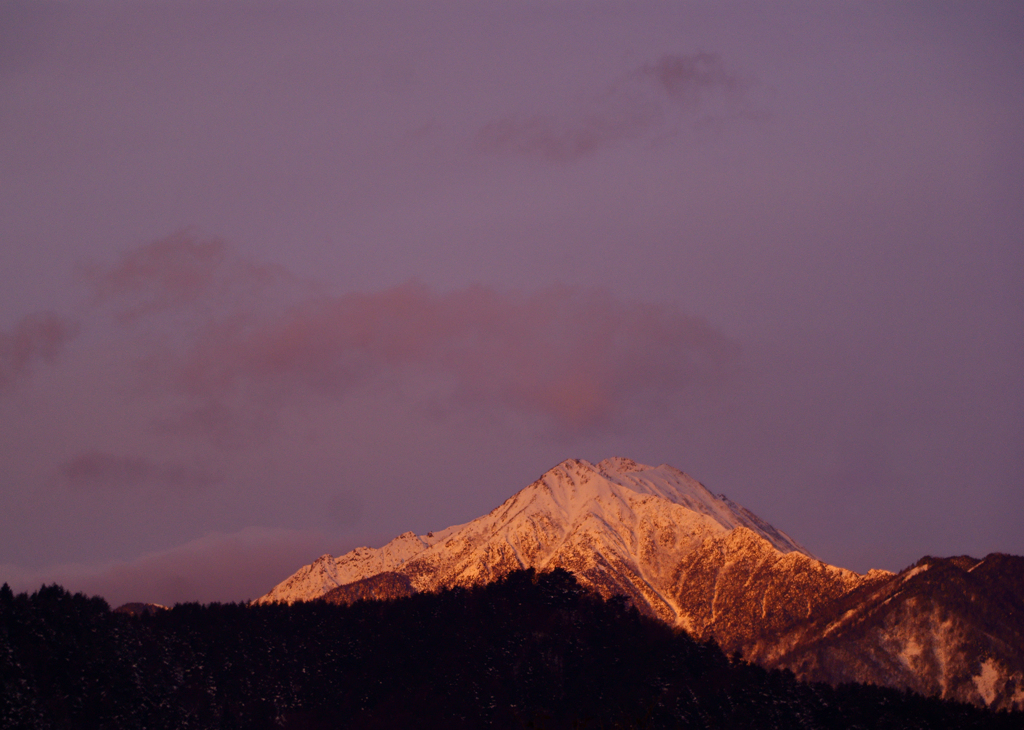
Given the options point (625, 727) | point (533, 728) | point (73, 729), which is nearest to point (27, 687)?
point (73, 729)

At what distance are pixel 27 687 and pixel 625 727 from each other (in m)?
92.0

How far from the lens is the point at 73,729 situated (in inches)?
7840

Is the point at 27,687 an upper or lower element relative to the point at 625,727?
upper

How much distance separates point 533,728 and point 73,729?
7112 centimetres

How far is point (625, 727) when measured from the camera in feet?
638

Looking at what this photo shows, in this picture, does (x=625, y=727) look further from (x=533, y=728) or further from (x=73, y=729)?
(x=73, y=729)

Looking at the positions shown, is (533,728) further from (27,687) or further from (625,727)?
(27,687)

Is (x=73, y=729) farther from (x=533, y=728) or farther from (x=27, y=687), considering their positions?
(x=533, y=728)

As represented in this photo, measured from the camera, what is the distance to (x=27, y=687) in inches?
7810

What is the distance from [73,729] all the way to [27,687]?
9.58 m

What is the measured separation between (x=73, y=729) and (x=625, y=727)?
8509 centimetres

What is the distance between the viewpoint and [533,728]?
198 meters

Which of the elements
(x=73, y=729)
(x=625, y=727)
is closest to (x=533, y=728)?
(x=625, y=727)

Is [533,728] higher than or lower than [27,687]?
lower
